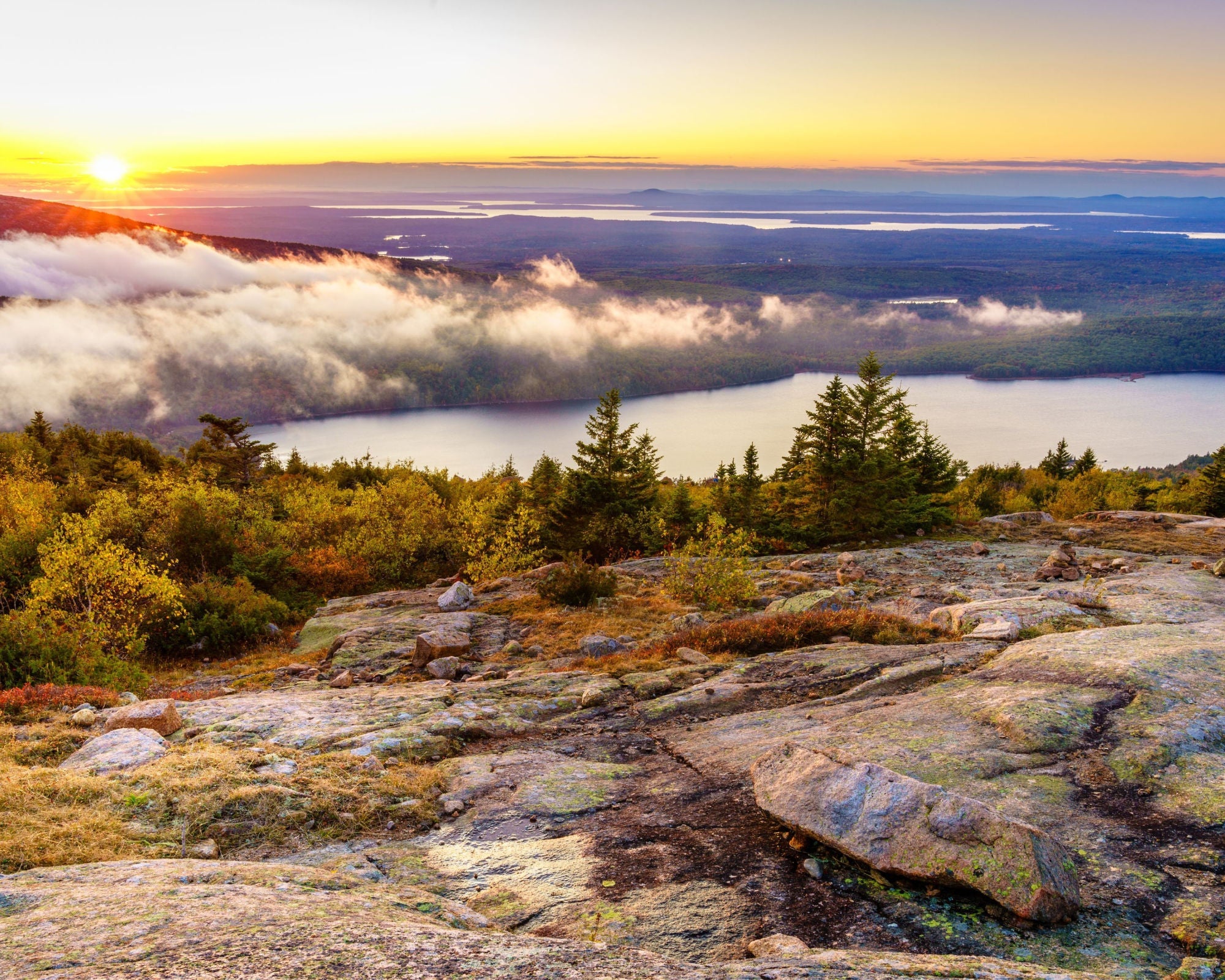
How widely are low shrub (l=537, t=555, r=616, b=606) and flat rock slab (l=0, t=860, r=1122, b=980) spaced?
15165 mm

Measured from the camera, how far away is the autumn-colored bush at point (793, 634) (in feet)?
47.0

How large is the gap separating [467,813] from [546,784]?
41.2 inches

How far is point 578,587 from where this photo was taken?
20500 millimetres

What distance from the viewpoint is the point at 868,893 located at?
5.88m

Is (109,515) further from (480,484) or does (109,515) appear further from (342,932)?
(342,932)

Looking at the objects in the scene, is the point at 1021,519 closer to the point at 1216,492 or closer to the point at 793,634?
the point at 1216,492

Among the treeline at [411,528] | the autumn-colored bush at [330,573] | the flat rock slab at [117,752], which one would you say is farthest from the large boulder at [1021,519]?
the flat rock slab at [117,752]

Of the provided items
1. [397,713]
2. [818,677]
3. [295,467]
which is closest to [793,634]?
[818,677]

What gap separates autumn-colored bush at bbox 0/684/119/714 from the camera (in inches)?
428

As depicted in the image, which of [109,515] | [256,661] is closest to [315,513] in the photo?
[109,515]

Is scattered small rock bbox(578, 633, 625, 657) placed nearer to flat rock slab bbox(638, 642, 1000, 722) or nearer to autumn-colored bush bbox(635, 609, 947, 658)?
autumn-colored bush bbox(635, 609, 947, 658)

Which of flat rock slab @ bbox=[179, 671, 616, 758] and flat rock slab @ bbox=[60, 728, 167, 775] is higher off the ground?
flat rock slab @ bbox=[60, 728, 167, 775]

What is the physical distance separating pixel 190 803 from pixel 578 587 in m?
13.3

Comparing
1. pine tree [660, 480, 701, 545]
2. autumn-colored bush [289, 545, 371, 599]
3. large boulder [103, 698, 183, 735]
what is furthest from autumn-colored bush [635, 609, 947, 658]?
pine tree [660, 480, 701, 545]
